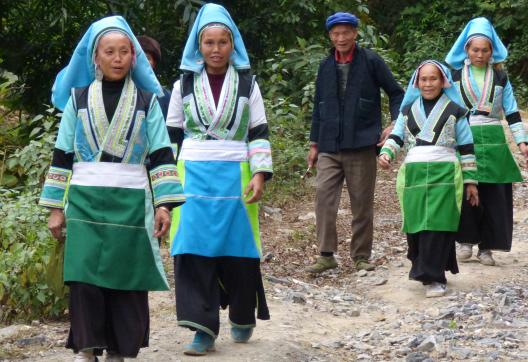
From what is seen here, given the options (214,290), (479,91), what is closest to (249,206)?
(214,290)

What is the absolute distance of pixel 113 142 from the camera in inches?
215

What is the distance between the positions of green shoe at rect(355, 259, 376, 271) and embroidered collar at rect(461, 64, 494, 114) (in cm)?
150

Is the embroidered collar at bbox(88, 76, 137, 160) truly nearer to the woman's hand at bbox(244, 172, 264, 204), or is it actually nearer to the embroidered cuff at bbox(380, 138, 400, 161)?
the woman's hand at bbox(244, 172, 264, 204)

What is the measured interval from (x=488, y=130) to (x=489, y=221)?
727 millimetres

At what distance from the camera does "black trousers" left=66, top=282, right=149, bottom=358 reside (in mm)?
5383

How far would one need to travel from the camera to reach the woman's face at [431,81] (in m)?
7.83

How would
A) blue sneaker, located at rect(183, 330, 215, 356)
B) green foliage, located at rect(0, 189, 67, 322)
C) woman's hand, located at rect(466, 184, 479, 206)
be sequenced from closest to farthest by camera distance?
blue sneaker, located at rect(183, 330, 215, 356) → green foliage, located at rect(0, 189, 67, 322) → woman's hand, located at rect(466, 184, 479, 206)

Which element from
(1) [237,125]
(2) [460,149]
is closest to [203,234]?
(1) [237,125]

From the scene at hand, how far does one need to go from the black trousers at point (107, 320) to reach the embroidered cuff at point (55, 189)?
0.40 metres

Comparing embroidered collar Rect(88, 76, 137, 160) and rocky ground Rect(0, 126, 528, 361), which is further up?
embroidered collar Rect(88, 76, 137, 160)

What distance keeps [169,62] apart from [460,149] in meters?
4.57

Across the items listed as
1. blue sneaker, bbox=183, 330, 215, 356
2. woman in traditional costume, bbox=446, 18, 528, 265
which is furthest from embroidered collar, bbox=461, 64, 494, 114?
blue sneaker, bbox=183, 330, 215, 356

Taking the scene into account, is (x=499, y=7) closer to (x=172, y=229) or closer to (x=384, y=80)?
(x=384, y=80)

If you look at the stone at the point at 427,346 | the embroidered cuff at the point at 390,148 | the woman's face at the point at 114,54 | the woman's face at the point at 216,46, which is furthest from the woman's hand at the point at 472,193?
the woman's face at the point at 114,54
